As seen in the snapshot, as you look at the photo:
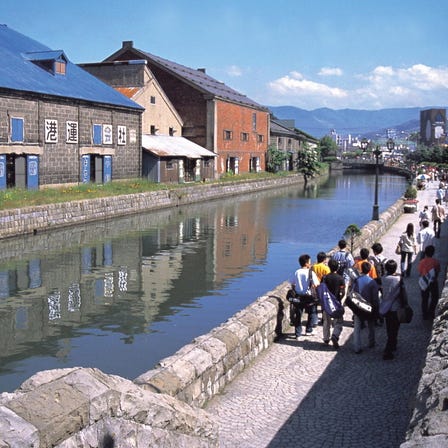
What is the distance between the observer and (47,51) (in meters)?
35.3

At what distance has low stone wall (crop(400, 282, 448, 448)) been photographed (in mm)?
3725

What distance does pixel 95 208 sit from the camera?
30188mm

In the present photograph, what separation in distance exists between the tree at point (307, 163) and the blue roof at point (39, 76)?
3902 cm

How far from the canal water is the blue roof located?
8.00 metres

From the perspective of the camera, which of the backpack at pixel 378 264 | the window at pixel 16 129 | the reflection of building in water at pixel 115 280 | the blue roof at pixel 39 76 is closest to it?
the backpack at pixel 378 264

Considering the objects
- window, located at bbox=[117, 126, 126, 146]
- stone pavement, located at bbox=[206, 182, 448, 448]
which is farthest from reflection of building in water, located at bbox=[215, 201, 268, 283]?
stone pavement, located at bbox=[206, 182, 448, 448]

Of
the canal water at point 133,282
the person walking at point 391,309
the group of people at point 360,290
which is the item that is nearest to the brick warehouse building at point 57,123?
the canal water at point 133,282

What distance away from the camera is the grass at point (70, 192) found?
26.3 meters

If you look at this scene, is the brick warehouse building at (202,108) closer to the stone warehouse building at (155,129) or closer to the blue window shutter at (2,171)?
the stone warehouse building at (155,129)

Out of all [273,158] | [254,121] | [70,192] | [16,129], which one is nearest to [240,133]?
[254,121]

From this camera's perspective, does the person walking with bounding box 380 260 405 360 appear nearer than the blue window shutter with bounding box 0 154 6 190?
Yes

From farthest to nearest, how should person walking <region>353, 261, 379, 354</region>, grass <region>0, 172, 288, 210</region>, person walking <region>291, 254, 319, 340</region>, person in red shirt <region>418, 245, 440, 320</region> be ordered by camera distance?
grass <region>0, 172, 288, 210</region>, person in red shirt <region>418, 245, 440, 320</region>, person walking <region>291, 254, 319, 340</region>, person walking <region>353, 261, 379, 354</region>

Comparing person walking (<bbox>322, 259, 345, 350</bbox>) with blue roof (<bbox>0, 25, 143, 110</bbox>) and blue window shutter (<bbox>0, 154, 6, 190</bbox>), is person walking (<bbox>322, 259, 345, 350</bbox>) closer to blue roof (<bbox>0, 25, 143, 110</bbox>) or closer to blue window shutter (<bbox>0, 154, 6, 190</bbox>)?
blue window shutter (<bbox>0, 154, 6, 190</bbox>)

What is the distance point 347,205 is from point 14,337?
3519 cm
